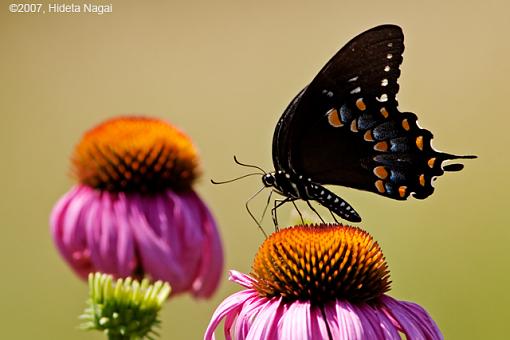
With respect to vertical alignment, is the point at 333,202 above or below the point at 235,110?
below

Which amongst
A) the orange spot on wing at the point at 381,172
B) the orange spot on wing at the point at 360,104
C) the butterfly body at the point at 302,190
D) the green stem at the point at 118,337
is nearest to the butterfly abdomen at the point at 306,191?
the butterfly body at the point at 302,190

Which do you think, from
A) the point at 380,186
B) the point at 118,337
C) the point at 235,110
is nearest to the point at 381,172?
the point at 380,186

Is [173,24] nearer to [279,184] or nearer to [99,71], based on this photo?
[99,71]

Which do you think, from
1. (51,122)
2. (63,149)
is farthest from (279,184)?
(51,122)

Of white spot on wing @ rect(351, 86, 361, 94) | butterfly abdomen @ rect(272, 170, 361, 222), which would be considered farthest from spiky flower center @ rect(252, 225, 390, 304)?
white spot on wing @ rect(351, 86, 361, 94)

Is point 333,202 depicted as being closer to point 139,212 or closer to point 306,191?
point 306,191

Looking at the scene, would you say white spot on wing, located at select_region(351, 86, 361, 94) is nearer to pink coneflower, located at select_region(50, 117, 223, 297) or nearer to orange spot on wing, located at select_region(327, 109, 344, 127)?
orange spot on wing, located at select_region(327, 109, 344, 127)
